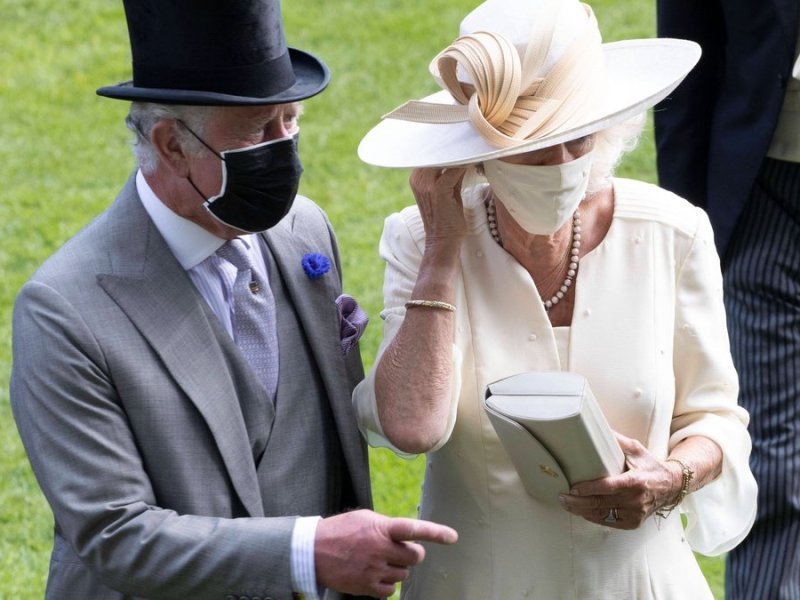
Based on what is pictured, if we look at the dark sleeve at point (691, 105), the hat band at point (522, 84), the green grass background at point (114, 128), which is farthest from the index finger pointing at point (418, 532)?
the green grass background at point (114, 128)

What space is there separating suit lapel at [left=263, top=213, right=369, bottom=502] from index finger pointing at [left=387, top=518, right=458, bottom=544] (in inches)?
18.5

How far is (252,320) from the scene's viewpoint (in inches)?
132

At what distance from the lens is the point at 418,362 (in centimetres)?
336

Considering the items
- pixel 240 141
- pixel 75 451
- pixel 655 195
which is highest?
pixel 240 141

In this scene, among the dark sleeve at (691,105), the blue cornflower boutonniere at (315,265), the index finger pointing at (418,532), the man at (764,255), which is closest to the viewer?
the index finger pointing at (418,532)

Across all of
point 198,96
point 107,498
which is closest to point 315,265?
point 198,96

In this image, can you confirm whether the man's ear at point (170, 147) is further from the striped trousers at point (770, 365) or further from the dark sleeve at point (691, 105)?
the striped trousers at point (770, 365)

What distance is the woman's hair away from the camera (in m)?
3.46

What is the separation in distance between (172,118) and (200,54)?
5.7 inches

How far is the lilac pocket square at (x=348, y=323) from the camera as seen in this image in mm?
3549

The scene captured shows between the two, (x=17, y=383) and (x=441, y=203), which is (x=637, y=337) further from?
(x=17, y=383)

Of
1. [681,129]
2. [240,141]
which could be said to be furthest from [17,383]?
[681,129]

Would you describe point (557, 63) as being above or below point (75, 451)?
above

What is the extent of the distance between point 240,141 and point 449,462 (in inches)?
33.8
